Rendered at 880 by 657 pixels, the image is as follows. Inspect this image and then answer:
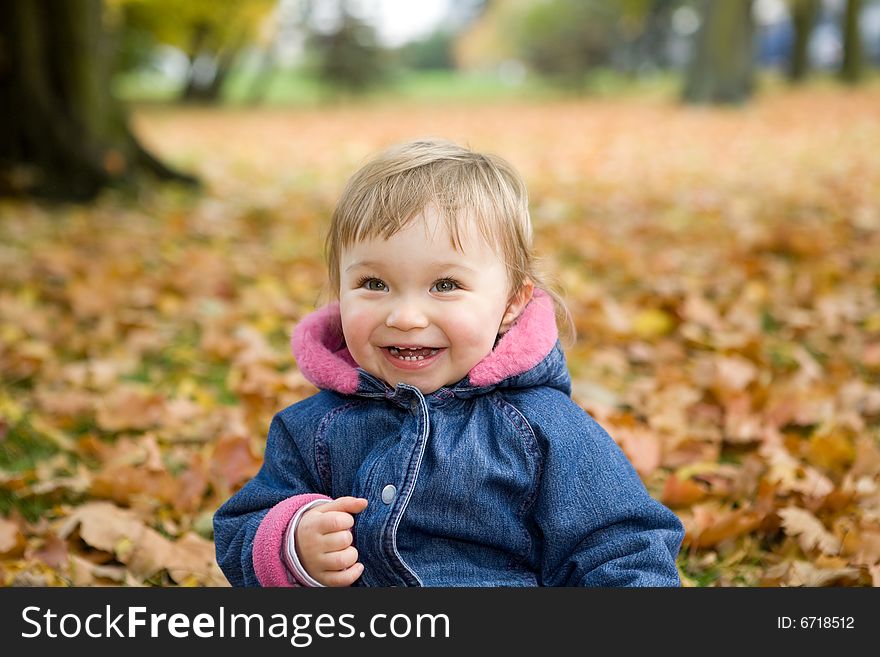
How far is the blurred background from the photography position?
8.59ft

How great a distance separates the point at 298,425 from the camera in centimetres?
198

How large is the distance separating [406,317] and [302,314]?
2927 millimetres

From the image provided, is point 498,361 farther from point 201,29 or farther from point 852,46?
point 201,29

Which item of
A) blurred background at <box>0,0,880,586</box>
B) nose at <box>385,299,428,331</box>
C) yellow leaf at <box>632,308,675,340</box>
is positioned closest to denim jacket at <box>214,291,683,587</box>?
nose at <box>385,299,428,331</box>

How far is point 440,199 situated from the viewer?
5.95 ft

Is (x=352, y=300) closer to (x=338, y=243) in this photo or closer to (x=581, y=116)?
(x=338, y=243)

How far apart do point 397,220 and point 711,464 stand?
5.16 ft

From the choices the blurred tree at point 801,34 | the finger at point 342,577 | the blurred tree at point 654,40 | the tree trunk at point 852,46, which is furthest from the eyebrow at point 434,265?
the blurred tree at point 654,40

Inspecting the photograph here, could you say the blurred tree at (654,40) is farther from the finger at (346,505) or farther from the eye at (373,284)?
the finger at (346,505)

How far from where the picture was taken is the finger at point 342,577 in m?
1.82

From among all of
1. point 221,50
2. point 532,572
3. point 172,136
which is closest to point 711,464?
point 532,572

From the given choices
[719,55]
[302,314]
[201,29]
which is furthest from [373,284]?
[201,29]

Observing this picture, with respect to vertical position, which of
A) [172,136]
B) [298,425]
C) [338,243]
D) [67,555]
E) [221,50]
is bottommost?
[67,555]

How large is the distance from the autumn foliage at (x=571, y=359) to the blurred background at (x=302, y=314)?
0.04 ft
